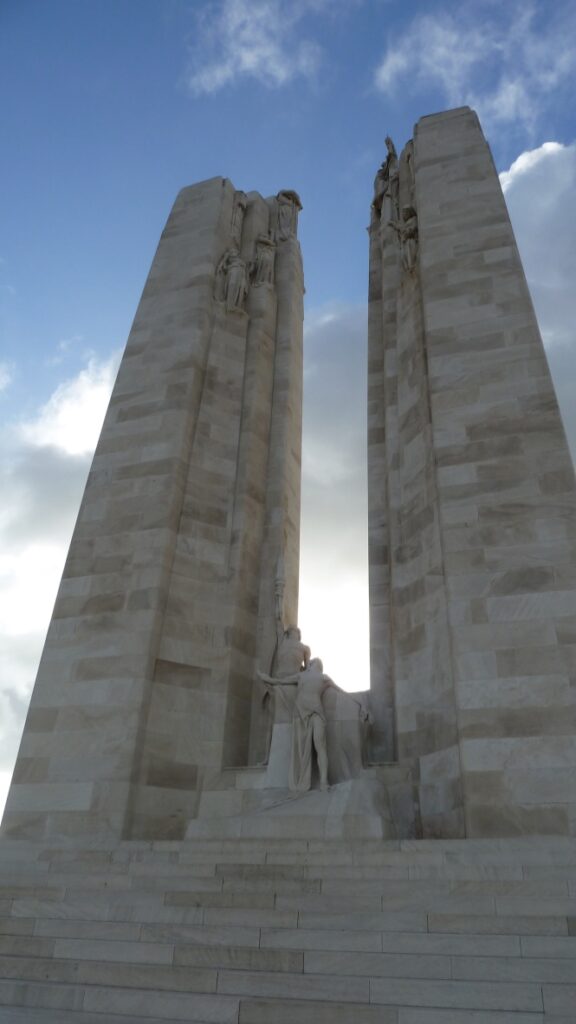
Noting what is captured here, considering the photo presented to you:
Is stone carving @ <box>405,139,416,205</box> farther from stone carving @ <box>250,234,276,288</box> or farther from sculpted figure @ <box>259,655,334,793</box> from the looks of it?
sculpted figure @ <box>259,655,334,793</box>

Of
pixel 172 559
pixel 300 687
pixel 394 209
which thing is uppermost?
pixel 394 209

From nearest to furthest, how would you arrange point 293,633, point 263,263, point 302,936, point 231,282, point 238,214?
point 302,936
point 293,633
point 231,282
point 263,263
point 238,214

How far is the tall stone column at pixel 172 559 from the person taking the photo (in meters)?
10.2

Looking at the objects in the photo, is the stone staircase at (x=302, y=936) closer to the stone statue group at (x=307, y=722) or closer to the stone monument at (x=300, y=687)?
the stone monument at (x=300, y=687)

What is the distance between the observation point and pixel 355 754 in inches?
387

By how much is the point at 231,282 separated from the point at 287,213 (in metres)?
3.41

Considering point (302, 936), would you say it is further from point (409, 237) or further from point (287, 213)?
point (287, 213)

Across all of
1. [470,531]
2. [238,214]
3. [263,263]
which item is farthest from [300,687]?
[238,214]

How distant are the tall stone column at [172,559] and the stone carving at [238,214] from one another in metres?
0.13

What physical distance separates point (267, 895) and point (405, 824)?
3.36 m

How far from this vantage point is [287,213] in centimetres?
1766

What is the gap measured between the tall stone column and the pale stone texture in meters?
2.16

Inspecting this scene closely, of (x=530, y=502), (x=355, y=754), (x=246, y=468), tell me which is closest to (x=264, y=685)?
(x=355, y=754)

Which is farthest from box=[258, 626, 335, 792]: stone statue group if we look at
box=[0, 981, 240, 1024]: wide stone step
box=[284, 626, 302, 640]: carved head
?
box=[0, 981, 240, 1024]: wide stone step
